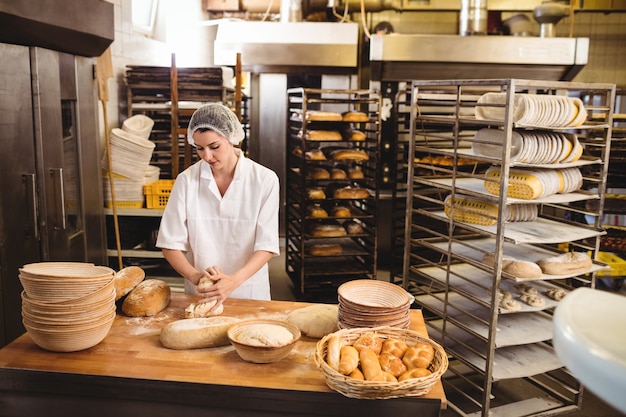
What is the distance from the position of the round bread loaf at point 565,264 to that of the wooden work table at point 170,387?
1.64 metres

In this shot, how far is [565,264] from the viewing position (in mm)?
3119

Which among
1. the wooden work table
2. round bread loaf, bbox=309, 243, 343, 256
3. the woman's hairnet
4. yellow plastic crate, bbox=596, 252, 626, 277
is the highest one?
the woman's hairnet

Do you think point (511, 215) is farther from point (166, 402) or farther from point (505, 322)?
point (166, 402)

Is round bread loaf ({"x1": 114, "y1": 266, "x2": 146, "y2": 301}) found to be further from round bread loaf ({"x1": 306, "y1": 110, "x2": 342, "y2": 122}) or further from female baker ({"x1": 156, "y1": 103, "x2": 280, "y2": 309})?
round bread loaf ({"x1": 306, "y1": 110, "x2": 342, "y2": 122})

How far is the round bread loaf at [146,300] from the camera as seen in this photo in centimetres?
229

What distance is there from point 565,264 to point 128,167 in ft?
10.8

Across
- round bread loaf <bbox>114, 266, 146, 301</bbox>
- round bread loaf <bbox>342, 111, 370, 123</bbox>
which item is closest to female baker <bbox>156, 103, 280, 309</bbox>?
round bread loaf <bbox>114, 266, 146, 301</bbox>

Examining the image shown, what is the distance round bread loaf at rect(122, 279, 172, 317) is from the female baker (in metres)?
0.24

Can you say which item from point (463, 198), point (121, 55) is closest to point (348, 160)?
point (463, 198)

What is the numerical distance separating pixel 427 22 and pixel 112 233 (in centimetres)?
523

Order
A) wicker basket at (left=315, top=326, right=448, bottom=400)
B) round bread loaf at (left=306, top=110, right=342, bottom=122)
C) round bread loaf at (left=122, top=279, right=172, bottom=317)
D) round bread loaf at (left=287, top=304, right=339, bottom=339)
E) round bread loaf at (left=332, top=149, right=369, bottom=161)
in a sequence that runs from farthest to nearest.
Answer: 1. round bread loaf at (left=332, top=149, right=369, bottom=161)
2. round bread loaf at (left=306, top=110, right=342, bottom=122)
3. round bread loaf at (left=122, top=279, right=172, bottom=317)
4. round bread loaf at (left=287, top=304, right=339, bottom=339)
5. wicker basket at (left=315, top=326, right=448, bottom=400)

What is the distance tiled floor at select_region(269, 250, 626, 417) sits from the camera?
3.48 metres

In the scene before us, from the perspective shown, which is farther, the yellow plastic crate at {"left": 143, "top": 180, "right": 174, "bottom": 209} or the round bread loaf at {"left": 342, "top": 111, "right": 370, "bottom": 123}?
the round bread loaf at {"left": 342, "top": 111, "right": 370, "bottom": 123}

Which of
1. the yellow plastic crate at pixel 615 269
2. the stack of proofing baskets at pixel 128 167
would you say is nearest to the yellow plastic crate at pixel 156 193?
the stack of proofing baskets at pixel 128 167
